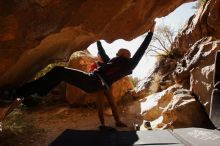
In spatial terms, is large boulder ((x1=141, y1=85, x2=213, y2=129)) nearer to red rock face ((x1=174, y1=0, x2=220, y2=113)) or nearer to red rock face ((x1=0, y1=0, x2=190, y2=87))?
red rock face ((x1=174, y1=0, x2=220, y2=113))

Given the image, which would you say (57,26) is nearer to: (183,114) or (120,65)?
(120,65)

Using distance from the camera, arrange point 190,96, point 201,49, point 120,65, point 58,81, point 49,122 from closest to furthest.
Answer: point 58,81 < point 120,65 < point 190,96 < point 201,49 < point 49,122

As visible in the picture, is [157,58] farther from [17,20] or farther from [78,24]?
[17,20]

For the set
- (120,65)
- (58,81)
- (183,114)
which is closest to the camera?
(58,81)

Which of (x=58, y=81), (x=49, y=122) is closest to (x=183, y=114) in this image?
(x=58, y=81)

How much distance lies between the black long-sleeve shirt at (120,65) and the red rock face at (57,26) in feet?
1.18

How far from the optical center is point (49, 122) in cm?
939

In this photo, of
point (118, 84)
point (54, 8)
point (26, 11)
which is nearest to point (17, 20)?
point (26, 11)

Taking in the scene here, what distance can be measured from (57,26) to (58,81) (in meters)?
1.18

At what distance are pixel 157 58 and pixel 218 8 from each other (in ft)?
12.2

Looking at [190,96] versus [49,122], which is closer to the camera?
[190,96]

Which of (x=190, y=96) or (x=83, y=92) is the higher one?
(x=83, y=92)

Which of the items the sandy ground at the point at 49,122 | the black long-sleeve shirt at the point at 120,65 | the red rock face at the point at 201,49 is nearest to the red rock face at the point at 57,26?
the black long-sleeve shirt at the point at 120,65

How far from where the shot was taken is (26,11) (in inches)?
196
